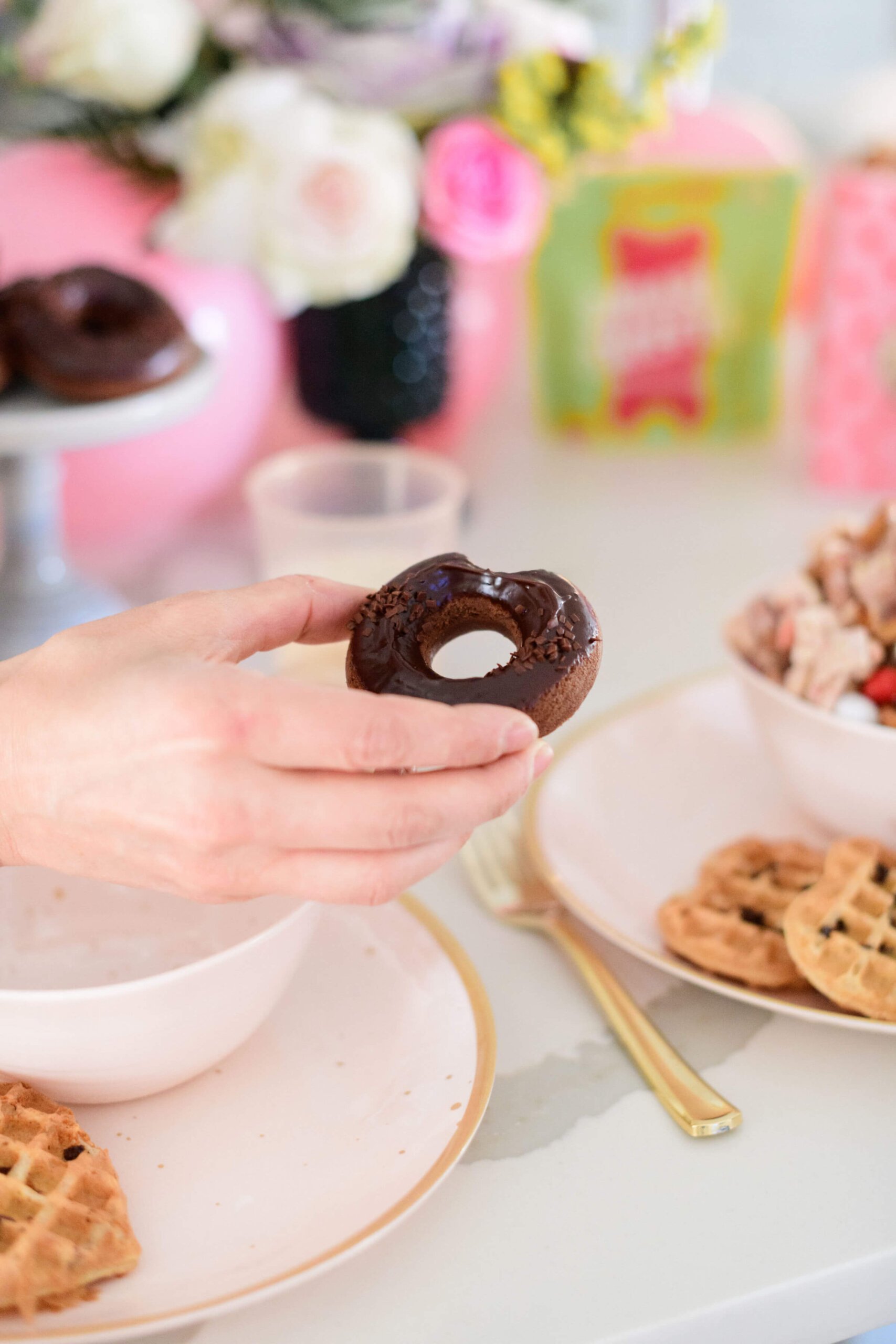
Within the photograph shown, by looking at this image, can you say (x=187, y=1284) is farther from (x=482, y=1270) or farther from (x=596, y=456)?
(x=596, y=456)

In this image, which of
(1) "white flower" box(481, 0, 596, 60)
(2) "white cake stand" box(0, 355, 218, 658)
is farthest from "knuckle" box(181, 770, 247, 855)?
(1) "white flower" box(481, 0, 596, 60)

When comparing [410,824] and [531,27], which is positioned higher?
[531,27]

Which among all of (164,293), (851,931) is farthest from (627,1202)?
(164,293)

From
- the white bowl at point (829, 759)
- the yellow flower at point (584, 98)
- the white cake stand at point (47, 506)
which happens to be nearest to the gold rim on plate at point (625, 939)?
the white bowl at point (829, 759)

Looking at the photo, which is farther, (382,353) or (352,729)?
(382,353)

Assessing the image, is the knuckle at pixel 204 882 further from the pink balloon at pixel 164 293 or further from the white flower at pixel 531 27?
the white flower at pixel 531 27

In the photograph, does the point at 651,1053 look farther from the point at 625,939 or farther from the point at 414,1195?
the point at 414,1195
